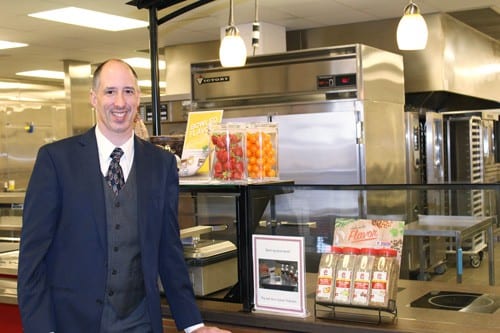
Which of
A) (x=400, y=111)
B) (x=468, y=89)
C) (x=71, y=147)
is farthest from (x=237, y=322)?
(x=468, y=89)

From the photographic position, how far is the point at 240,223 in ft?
7.71

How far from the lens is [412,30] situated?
372 centimetres

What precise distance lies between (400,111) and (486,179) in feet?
7.06

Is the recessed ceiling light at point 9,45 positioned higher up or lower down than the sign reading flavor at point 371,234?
higher up

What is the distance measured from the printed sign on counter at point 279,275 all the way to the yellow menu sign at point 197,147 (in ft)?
1.67

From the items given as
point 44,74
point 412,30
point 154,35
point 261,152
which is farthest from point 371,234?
point 44,74

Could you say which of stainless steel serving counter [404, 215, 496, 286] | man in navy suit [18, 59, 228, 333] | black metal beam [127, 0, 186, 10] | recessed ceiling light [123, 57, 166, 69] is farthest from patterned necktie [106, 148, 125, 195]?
recessed ceiling light [123, 57, 166, 69]

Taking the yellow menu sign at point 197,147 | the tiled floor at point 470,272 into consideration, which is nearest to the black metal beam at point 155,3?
the yellow menu sign at point 197,147

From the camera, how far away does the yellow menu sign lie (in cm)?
267

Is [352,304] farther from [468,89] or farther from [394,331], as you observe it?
[468,89]

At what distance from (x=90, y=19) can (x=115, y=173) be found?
462 centimetres

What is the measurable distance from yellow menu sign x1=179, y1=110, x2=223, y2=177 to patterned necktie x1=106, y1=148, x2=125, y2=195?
0.63m

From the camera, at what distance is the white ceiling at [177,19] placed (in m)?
5.84

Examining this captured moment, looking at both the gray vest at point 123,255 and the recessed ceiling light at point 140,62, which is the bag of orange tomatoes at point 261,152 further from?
the recessed ceiling light at point 140,62
